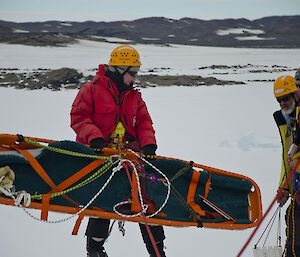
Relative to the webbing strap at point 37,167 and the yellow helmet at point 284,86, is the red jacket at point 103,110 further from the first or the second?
the yellow helmet at point 284,86

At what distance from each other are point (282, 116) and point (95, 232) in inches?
56.5

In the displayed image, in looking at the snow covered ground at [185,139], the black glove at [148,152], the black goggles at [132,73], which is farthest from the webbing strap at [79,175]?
the snow covered ground at [185,139]

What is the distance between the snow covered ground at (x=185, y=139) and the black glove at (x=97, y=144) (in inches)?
39.8

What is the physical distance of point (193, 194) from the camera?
7.63ft

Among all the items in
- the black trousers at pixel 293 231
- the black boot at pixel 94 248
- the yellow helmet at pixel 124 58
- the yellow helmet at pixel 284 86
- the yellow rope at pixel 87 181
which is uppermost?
the yellow helmet at pixel 124 58

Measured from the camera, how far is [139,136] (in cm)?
239

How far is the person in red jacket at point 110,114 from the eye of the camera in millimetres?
2205

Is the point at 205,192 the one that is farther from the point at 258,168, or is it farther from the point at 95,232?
the point at 258,168

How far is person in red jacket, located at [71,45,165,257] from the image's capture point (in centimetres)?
221

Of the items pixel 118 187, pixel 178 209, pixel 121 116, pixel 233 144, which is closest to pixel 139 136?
pixel 121 116

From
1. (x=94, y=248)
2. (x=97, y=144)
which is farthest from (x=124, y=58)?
(x=94, y=248)

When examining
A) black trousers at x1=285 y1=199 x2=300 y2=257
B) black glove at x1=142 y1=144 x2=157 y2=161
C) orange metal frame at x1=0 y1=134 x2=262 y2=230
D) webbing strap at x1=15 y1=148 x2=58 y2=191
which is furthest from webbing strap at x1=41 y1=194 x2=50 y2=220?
black trousers at x1=285 y1=199 x2=300 y2=257

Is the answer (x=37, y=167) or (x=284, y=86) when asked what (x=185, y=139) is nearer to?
(x=284, y=86)

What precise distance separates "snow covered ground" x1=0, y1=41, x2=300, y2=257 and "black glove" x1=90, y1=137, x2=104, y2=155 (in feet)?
3.31
